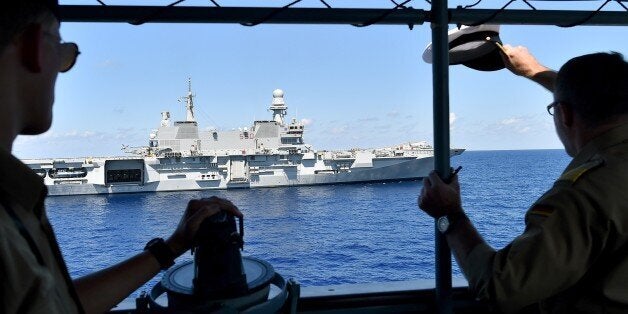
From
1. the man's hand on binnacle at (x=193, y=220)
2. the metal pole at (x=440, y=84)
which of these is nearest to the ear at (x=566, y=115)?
the metal pole at (x=440, y=84)

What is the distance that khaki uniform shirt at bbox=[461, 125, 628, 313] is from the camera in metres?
0.83

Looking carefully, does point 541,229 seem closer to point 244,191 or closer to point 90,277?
point 90,277

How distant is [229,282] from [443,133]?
0.90 m

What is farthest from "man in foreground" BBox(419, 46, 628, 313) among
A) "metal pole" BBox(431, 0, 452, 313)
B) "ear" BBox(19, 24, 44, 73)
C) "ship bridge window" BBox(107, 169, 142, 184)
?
"ship bridge window" BBox(107, 169, 142, 184)

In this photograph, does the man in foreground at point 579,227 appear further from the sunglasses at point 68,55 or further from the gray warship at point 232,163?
the gray warship at point 232,163

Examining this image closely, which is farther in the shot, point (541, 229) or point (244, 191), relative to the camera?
point (244, 191)

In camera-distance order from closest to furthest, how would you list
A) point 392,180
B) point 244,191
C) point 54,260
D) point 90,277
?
point 54,260 → point 90,277 → point 244,191 → point 392,180

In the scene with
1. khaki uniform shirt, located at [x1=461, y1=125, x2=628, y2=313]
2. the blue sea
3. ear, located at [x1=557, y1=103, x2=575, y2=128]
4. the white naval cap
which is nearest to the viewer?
khaki uniform shirt, located at [x1=461, y1=125, x2=628, y2=313]

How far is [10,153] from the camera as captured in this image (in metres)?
0.56

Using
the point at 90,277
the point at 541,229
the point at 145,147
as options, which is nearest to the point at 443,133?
the point at 541,229

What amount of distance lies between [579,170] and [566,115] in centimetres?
17

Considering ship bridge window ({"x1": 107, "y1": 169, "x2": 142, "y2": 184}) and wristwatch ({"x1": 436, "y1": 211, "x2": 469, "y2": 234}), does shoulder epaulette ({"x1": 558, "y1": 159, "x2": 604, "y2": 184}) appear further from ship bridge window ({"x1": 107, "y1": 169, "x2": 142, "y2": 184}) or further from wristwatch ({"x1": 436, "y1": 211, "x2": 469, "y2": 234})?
ship bridge window ({"x1": 107, "y1": 169, "x2": 142, "y2": 184})

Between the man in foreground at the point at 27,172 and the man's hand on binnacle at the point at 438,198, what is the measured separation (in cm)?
87

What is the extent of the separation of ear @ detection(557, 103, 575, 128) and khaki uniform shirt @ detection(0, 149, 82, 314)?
41.3 inches
